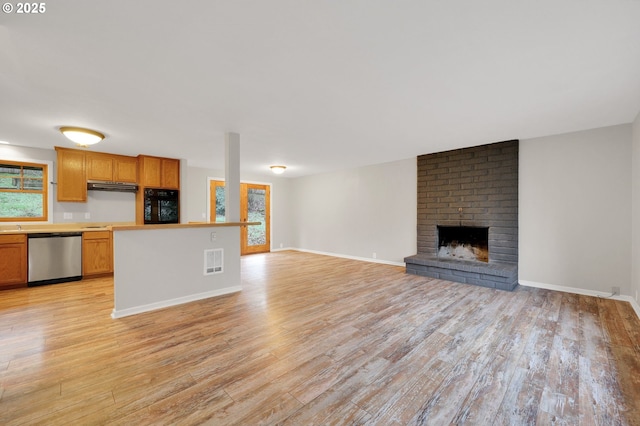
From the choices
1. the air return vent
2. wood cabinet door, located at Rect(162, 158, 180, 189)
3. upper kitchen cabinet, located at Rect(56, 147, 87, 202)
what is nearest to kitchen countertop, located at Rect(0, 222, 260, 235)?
the air return vent

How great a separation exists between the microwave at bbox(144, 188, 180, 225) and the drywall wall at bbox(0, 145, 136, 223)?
0.52 m

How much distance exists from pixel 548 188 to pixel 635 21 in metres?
3.10

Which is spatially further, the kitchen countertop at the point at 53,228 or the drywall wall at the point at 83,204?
the drywall wall at the point at 83,204

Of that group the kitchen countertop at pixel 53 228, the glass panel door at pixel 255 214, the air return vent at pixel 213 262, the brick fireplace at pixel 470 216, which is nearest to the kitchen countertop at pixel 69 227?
the kitchen countertop at pixel 53 228

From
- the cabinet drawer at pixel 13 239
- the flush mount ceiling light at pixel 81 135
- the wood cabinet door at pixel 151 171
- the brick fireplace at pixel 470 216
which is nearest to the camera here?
the flush mount ceiling light at pixel 81 135

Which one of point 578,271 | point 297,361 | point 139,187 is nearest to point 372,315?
point 297,361

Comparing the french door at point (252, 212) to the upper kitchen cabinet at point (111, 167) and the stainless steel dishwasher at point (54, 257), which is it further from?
the stainless steel dishwasher at point (54, 257)

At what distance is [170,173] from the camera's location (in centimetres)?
587

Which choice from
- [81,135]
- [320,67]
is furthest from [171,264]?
[320,67]

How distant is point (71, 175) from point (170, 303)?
3.76 m

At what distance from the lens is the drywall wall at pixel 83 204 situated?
4.72m

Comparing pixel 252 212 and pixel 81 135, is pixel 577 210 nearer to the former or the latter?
pixel 252 212

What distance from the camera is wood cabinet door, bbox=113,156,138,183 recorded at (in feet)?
17.7

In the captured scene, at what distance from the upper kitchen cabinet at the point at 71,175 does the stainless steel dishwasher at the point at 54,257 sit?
0.84 m
